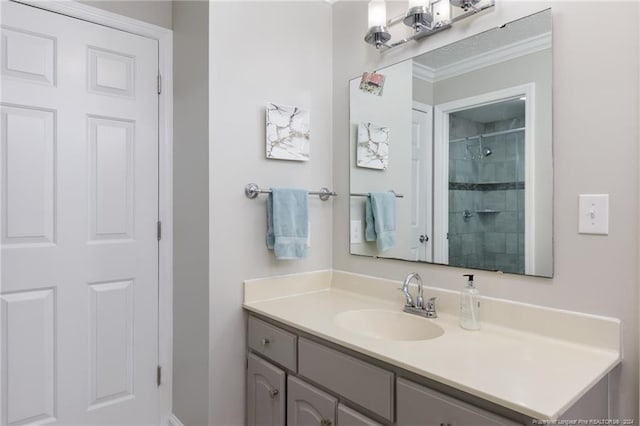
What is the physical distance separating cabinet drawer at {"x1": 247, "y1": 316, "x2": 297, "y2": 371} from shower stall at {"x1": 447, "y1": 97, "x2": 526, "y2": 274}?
72cm

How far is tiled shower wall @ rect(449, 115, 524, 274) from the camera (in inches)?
54.1

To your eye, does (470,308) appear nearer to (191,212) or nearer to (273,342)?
(273,342)

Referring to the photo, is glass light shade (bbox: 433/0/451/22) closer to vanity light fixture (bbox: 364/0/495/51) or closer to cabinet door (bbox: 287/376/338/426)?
vanity light fixture (bbox: 364/0/495/51)

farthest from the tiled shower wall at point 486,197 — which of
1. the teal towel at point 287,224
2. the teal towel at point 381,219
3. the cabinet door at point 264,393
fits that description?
the cabinet door at point 264,393

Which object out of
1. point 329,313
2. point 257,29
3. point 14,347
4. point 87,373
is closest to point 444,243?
point 329,313

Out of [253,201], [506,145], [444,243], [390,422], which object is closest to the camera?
[390,422]

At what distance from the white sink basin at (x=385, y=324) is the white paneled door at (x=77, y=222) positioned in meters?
1.02

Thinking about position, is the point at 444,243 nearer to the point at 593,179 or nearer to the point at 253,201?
the point at 593,179

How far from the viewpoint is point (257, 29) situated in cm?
181

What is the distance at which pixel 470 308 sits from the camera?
4.57ft

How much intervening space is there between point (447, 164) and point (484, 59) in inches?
16.1

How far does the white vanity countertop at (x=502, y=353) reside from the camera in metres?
0.92

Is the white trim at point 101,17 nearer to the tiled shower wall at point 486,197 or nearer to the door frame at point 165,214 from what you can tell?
the door frame at point 165,214

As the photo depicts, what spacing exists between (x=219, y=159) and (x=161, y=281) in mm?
750
